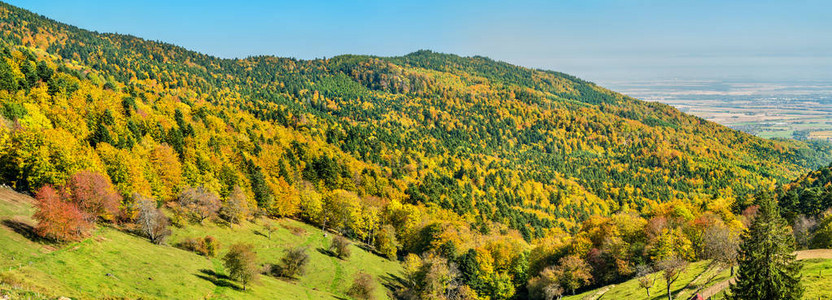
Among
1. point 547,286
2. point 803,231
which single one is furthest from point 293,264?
point 803,231

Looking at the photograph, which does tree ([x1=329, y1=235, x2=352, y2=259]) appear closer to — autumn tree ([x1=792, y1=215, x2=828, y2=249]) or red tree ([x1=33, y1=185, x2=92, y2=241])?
red tree ([x1=33, y1=185, x2=92, y2=241])

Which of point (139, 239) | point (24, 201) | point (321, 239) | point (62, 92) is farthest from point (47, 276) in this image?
point (62, 92)

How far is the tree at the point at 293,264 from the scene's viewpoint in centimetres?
7156

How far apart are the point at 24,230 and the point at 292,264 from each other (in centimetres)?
3589

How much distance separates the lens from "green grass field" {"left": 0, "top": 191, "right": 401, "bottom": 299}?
38.0m

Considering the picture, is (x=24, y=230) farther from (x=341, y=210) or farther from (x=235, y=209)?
(x=341, y=210)

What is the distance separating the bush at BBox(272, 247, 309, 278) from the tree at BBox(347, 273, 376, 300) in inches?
383

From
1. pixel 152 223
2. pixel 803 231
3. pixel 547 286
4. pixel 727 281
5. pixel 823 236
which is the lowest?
pixel 547 286

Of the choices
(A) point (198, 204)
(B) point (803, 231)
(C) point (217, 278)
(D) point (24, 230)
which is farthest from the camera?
(B) point (803, 231)

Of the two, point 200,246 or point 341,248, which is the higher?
point 200,246

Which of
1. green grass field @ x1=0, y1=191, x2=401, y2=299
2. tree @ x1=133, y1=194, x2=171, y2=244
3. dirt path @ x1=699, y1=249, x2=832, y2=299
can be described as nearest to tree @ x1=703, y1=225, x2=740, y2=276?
dirt path @ x1=699, y1=249, x2=832, y2=299

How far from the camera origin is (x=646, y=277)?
198ft

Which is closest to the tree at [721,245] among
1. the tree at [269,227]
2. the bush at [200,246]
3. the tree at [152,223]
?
the bush at [200,246]

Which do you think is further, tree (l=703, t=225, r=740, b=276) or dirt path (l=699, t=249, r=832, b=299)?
tree (l=703, t=225, r=740, b=276)
